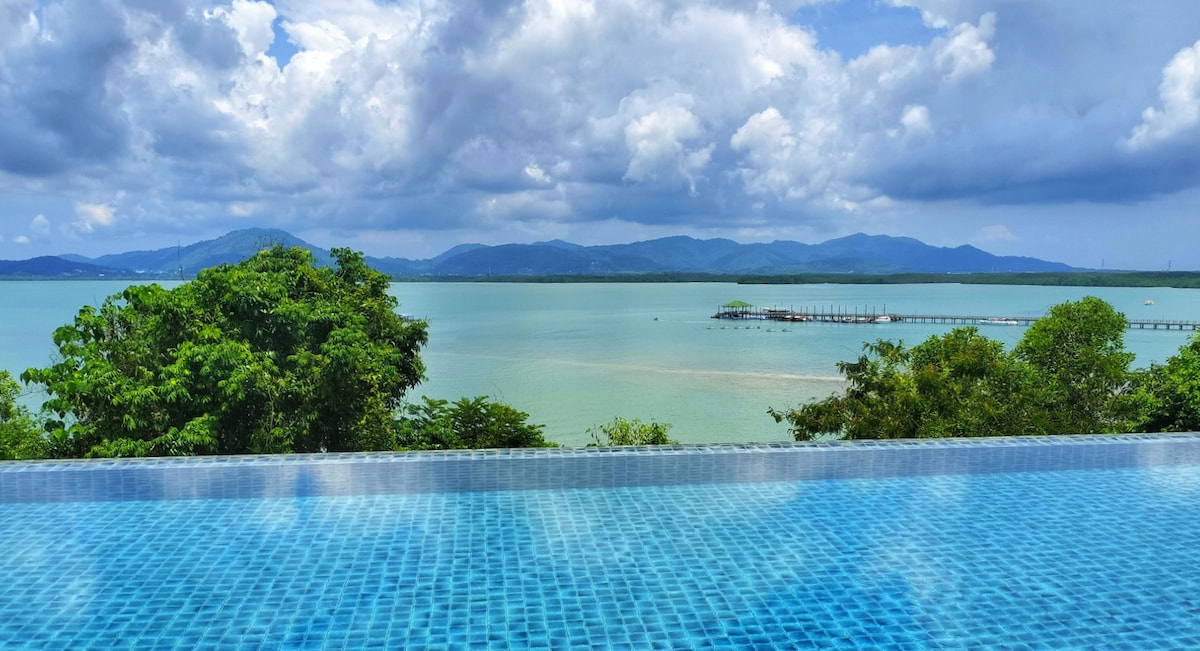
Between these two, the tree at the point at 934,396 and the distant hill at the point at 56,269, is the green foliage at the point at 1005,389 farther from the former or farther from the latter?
the distant hill at the point at 56,269

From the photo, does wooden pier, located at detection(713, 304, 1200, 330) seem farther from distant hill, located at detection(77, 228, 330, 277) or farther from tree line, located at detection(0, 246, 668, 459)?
tree line, located at detection(0, 246, 668, 459)

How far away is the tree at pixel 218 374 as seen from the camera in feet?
20.8

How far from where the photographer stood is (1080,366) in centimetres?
897

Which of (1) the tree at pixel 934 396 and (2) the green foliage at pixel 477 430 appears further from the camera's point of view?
(1) the tree at pixel 934 396

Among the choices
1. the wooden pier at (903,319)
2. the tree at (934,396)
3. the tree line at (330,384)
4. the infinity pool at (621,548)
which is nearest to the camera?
the infinity pool at (621,548)

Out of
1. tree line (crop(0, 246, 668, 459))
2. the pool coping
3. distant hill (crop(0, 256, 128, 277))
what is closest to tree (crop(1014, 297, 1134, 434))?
the pool coping

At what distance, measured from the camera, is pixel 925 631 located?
8.82ft

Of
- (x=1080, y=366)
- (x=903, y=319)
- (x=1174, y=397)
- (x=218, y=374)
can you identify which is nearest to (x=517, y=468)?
(x=218, y=374)

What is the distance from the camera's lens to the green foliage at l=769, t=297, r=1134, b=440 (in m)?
8.30

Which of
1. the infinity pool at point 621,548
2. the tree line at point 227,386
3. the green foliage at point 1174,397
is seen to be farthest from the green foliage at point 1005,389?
the infinity pool at point 621,548

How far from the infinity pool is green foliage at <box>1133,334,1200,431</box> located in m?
2.76

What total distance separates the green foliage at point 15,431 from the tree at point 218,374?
339 millimetres

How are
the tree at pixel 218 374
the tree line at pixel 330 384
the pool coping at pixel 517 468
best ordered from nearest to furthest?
the pool coping at pixel 517 468 < the tree at pixel 218 374 < the tree line at pixel 330 384

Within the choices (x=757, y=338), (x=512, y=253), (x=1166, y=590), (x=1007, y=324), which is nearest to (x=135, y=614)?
(x=1166, y=590)
